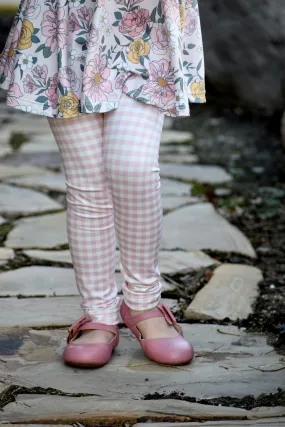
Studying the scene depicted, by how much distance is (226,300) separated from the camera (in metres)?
2.26

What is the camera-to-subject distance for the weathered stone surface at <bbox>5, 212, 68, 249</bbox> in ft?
9.11

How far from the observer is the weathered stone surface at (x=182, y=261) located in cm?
254

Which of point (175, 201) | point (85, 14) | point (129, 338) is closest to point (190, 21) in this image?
point (85, 14)

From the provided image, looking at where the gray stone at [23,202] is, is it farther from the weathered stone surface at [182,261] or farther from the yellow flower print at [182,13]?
the yellow flower print at [182,13]

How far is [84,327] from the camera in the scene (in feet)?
6.18

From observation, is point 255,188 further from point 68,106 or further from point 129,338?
point 68,106

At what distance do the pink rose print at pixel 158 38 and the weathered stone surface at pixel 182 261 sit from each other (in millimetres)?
945

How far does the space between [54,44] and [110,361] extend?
747 mm

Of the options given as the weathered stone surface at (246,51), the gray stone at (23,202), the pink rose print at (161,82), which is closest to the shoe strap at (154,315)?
the pink rose print at (161,82)

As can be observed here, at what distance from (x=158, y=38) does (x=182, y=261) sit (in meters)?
1.04

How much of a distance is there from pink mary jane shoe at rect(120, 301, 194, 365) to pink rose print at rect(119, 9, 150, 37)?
0.65 m

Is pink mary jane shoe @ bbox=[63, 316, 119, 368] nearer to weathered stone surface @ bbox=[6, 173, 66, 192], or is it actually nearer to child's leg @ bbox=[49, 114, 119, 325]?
child's leg @ bbox=[49, 114, 119, 325]

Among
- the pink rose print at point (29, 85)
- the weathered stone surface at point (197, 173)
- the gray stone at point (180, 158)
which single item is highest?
the pink rose print at point (29, 85)

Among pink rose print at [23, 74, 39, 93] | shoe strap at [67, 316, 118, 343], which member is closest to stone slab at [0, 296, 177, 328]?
shoe strap at [67, 316, 118, 343]
